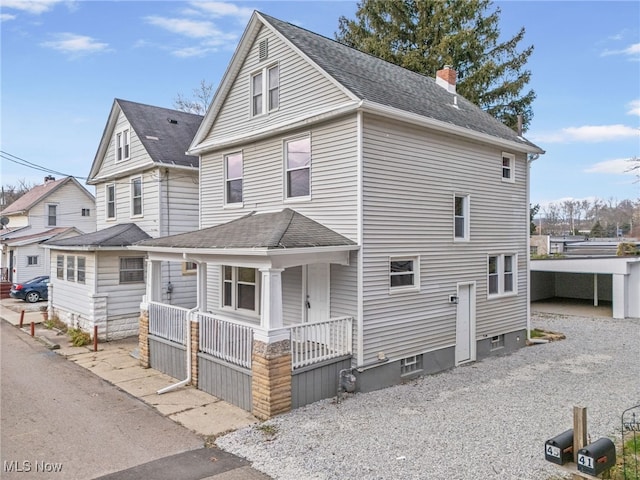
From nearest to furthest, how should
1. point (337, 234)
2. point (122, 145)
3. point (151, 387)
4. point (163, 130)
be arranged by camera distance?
point (337, 234) < point (151, 387) < point (163, 130) < point (122, 145)

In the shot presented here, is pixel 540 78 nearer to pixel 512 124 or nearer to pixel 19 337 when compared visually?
pixel 512 124

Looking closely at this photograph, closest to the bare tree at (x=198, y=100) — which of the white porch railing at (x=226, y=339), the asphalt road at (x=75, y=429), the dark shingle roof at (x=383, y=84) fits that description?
the dark shingle roof at (x=383, y=84)

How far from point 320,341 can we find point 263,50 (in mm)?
7540

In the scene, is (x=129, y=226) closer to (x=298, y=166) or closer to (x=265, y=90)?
(x=265, y=90)

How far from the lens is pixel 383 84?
1058 centimetres

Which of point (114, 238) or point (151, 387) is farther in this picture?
point (114, 238)

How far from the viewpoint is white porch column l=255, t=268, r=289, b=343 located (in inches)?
296

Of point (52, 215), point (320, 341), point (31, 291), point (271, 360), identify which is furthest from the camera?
point (52, 215)

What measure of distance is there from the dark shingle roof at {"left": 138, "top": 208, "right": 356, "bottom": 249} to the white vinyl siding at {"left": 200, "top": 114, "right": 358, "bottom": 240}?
0.33 meters

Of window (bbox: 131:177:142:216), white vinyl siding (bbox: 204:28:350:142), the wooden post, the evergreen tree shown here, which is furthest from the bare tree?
the wooden post

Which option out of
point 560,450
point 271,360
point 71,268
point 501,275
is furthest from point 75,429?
point 501,275

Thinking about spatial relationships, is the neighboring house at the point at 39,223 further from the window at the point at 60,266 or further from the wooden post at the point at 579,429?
the wooden post at the point at 579,429

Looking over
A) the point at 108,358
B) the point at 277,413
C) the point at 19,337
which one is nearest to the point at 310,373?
the point at 277,413

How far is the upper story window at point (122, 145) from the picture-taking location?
A: 16.6 metres
